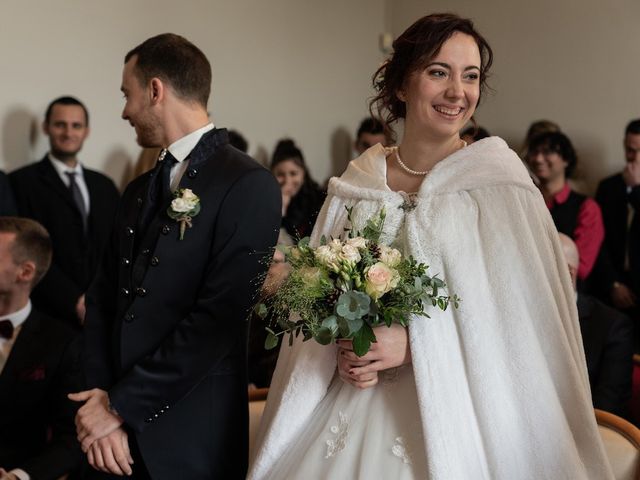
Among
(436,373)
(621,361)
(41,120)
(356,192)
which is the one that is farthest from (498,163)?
(41,120)

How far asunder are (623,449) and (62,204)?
302 centimetres

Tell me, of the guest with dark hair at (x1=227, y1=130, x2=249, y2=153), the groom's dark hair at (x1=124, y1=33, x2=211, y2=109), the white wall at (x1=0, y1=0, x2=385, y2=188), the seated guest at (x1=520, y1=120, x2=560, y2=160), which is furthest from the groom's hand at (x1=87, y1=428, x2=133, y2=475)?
the seated guest at (x1=520, y1=120, x2=560, y2=160)

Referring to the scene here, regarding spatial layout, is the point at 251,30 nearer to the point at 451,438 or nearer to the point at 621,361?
the point at 621,361

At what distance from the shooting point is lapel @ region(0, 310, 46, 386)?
283cm

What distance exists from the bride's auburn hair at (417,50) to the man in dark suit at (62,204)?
8.00 feet

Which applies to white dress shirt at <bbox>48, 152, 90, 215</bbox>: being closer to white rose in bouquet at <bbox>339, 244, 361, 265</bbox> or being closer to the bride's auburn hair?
the bride's auburn hair

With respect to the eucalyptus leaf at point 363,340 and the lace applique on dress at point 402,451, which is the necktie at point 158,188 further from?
the lace applique on dress at point 402,451

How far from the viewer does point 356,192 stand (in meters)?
2.08

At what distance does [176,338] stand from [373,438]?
1.82 feet

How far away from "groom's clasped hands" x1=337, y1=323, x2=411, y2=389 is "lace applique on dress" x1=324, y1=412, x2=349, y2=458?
0.10 meters

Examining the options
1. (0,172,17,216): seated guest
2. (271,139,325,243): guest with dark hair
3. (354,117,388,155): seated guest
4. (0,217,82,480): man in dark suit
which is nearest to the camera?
(0,217,82,480): man in dark suit

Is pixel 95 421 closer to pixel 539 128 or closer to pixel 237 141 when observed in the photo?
pixel 237 141

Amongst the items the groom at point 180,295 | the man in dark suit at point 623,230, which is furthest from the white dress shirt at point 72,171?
the man in dark suit at point 623,230

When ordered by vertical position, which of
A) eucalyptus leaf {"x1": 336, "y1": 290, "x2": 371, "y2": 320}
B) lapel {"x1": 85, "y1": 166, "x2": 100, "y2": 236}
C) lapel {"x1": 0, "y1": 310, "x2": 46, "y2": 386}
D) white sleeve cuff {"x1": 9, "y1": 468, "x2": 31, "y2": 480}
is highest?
eucalyptus leaf {"x1": 336, "y1": 290, "x2": 371, "y2": 320}
